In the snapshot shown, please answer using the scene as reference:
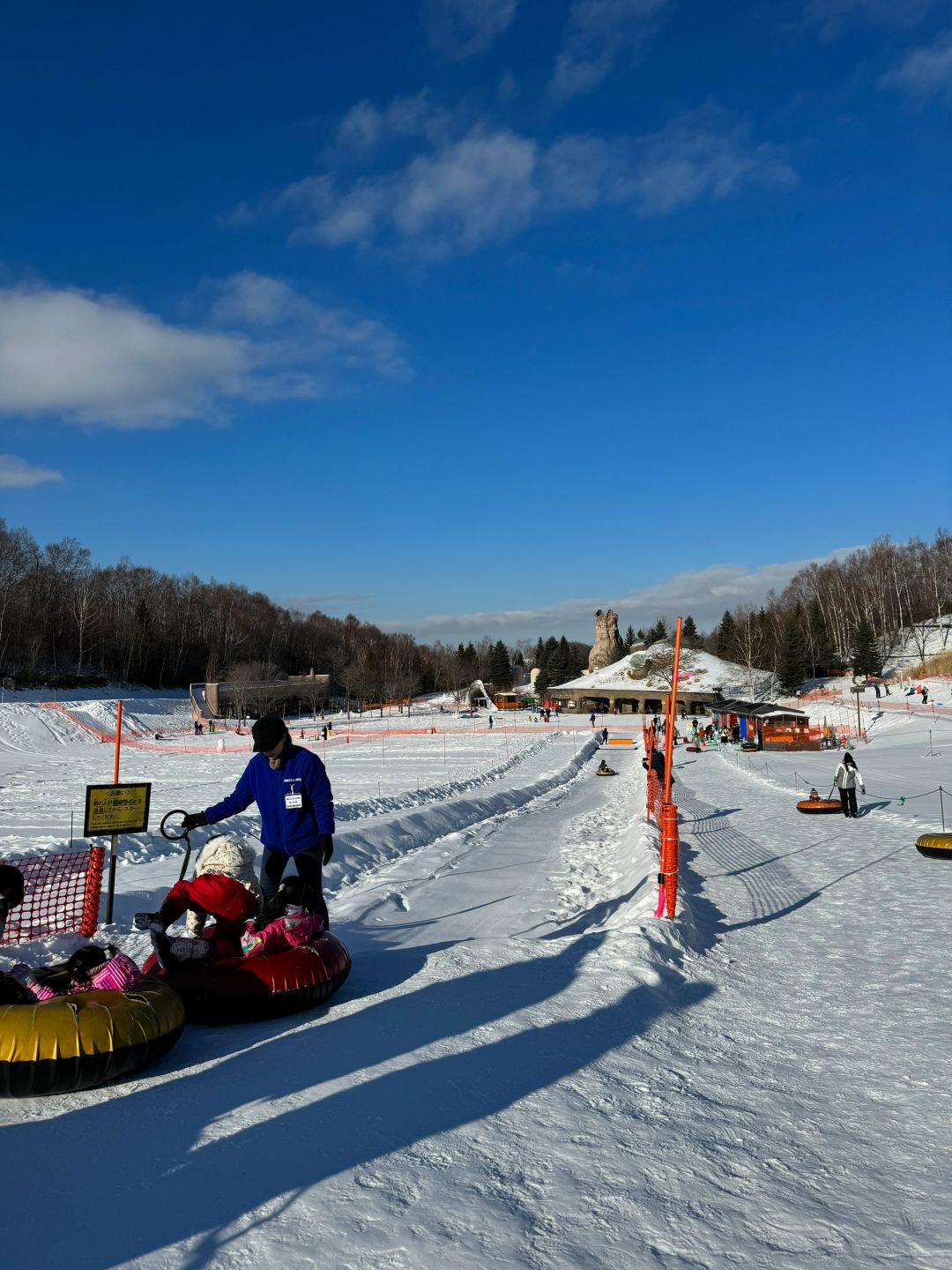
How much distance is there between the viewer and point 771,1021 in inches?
238

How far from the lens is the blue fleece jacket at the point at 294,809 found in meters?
6.31

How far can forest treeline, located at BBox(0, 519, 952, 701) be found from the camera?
85125 millimetres

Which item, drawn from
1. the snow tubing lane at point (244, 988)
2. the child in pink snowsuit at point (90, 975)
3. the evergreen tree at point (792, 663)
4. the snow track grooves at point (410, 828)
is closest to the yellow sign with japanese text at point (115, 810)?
the snow tubing lane at point (244, 988)

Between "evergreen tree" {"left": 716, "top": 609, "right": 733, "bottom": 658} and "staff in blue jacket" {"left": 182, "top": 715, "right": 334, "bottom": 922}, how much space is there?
115 meters

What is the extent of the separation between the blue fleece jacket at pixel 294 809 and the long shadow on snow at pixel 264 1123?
129 cm

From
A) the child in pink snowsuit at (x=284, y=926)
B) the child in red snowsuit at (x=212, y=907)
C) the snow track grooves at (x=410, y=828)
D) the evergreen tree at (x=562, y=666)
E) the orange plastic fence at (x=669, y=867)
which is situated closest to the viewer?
the child in red snowsuit at (x=212, y=907)

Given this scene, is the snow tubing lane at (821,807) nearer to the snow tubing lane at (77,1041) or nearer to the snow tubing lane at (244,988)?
the snow tubing lane at (244,988)

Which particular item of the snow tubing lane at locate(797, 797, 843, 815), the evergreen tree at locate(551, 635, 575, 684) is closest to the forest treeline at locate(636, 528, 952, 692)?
the evergreen tree at locate(551, 635, 575, 684)

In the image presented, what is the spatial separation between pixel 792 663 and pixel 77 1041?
86.0 meters

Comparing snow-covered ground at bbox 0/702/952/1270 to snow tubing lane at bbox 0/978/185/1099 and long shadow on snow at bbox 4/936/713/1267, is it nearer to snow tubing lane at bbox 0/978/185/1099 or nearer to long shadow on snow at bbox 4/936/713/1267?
long shadow on snow at bbox 4/936/713/1267

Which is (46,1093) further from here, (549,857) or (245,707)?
(245,707)

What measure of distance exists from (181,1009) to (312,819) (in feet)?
5.68

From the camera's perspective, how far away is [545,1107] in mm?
4305

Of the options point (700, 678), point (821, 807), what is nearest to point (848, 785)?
point (821, 807)
